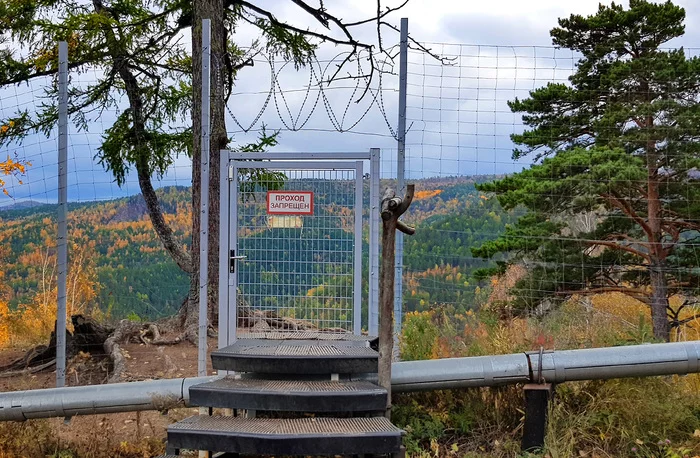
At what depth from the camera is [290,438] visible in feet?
15.9

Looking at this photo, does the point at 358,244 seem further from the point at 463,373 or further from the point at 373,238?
the point at 463,373

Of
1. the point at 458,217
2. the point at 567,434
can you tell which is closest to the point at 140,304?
the point at 458,217

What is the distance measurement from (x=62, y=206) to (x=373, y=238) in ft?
10.4

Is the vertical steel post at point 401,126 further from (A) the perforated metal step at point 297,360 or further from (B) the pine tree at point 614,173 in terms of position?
(B) the pine tree at point 614,173

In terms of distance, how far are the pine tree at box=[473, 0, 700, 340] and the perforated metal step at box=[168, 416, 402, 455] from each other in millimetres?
6457

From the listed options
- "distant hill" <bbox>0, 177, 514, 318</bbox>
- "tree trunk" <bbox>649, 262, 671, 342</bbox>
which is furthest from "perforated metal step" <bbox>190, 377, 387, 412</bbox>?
"tree trunk" <bbox>649, 262, 671, 342</bbox>

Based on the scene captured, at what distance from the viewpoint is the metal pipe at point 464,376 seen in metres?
5.94

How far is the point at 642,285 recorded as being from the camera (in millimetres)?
12562

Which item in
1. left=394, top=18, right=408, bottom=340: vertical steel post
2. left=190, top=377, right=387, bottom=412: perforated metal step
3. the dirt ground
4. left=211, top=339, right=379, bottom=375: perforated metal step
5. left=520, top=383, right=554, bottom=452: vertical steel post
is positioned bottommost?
the dirt ground

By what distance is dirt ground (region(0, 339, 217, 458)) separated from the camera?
6020 millimetres

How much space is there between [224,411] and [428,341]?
7.17ft

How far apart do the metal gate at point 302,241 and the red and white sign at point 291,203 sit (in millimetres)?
10

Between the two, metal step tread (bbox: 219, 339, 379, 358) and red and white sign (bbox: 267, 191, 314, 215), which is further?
red and white sign (bbox: 267, 191, 314, 215)

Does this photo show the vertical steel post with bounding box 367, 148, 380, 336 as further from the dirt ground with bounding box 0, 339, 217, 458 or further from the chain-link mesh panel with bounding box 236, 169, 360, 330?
the dirt ground with bounding box 0, 339, 217, 458
